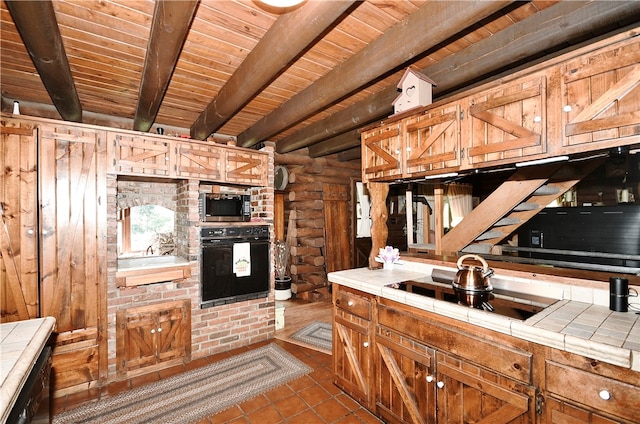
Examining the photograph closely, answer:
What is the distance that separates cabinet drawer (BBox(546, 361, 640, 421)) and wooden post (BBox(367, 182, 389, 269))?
1736mm

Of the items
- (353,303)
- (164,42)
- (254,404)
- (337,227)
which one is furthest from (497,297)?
(337,227)

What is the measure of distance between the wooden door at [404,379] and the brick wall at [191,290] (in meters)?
2.02

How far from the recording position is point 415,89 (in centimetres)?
238

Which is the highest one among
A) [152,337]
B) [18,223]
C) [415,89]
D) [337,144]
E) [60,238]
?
[337,144]

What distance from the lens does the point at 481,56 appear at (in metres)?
2.19

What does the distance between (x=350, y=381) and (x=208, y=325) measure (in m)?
1.85

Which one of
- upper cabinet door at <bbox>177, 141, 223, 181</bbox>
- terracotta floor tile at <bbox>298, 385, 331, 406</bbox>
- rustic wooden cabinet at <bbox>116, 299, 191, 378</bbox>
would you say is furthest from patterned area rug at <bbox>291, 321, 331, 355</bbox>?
upper cabinet door at <bbox>177, 141, 223, 181</bbox>

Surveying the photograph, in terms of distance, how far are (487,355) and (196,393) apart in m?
2.56

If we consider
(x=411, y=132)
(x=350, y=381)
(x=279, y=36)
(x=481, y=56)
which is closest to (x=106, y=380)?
(x=350, y=381)

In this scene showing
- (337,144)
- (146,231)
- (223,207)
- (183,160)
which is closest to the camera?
(183,160)

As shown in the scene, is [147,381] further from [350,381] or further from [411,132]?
[411,132]

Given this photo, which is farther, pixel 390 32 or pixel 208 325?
pixel 208 325

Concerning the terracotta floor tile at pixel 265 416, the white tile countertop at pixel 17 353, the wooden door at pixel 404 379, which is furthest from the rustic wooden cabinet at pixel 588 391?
the white tile countertop at pixel 17 353

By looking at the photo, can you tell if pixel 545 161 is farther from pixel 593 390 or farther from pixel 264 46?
pixel 264 46
